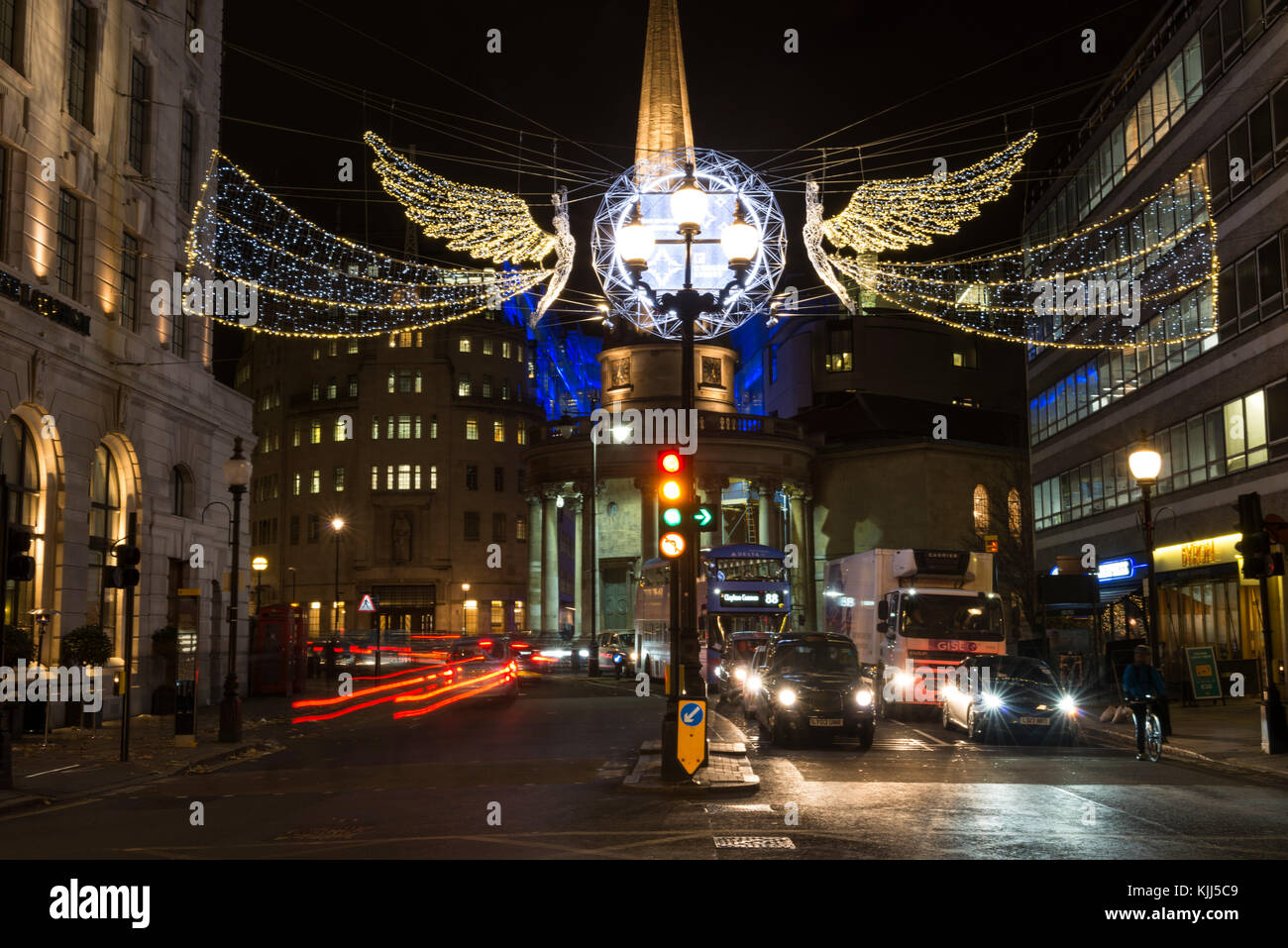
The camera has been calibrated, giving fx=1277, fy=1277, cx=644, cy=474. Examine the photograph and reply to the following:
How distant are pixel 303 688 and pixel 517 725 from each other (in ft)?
46.7

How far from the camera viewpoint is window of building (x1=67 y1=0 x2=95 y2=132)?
26516mm

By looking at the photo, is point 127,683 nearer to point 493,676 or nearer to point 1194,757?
point 493,676

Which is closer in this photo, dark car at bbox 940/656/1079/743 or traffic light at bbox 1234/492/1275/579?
traffic light at bbox 1234/492/1275/579

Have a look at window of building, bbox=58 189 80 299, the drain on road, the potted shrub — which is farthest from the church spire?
the drain on road

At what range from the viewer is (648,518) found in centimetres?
7512

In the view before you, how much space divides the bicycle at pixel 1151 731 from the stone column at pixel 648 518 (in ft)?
179

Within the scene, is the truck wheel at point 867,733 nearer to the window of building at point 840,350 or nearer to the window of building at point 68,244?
the window of building at point 68,244

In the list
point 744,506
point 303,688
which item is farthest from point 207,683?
point 744,506

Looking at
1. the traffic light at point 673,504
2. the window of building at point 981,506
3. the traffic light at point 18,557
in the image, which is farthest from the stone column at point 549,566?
the traffic light at point 673,504

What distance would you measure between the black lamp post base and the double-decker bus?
19.1m

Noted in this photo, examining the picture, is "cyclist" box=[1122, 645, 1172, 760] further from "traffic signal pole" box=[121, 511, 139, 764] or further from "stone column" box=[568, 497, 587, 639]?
"stone column" box=[568, 497, 587, 639]

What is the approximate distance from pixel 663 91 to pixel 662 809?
6018cm

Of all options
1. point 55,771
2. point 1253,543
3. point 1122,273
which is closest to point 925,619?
point 1253,543
